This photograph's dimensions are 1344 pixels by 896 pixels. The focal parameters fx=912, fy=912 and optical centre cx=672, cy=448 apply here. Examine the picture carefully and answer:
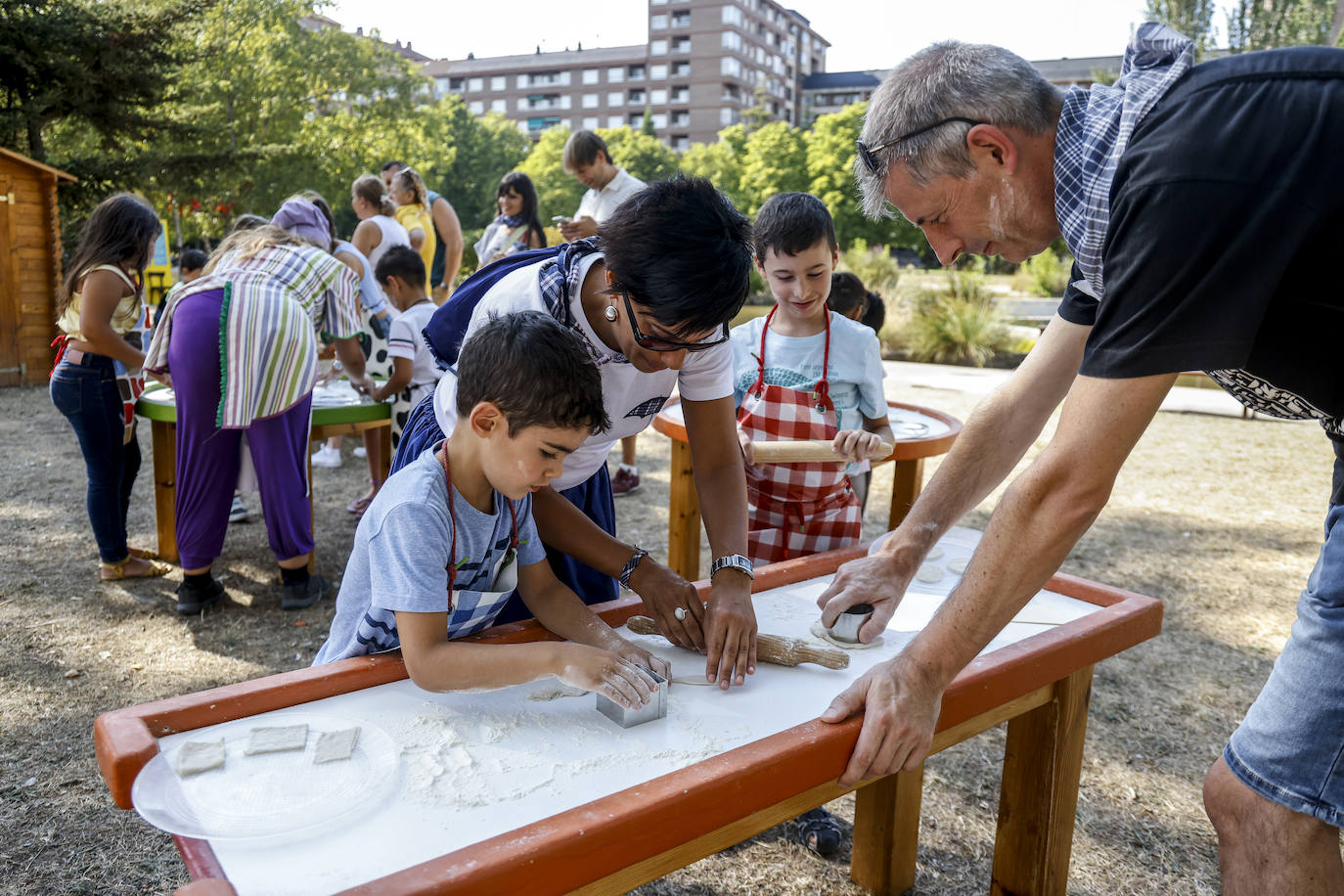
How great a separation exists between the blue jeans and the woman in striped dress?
363 mm

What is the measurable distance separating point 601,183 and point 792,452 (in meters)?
3.80

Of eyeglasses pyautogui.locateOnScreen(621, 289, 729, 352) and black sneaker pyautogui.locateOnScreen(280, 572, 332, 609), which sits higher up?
eyeglasses pyautogui.locateOnScreen(621, 289, 729, 352)

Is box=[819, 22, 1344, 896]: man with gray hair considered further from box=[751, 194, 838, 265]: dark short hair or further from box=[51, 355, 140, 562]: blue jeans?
box=[51, 355, 140, 562]: blue jeans

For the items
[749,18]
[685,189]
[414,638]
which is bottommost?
[414,638]

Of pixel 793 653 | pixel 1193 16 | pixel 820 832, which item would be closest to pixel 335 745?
pixel 793 653

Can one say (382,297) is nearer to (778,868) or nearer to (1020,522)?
(778,868)

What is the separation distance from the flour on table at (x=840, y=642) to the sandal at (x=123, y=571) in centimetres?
362

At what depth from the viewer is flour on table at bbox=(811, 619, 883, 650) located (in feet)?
5.58

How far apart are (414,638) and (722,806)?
53cm

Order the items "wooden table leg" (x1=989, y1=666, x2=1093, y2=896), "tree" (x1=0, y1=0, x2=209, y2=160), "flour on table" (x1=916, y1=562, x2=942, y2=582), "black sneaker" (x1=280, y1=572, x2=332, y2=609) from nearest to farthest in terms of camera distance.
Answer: "wooden table leg" (x1=989, y1=666, x2=1093, y2=896) < "flour on table" (x1=916, y1=562, x2=942, y2=582) < "black sneaker" (x1=280, y1=572, x2=332, y2=609) < "tree" (x1=0, y1=0, x2=209, y2=160)

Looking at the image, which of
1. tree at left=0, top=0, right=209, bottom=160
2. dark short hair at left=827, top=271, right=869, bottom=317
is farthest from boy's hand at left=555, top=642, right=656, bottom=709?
tree at left=0, top=0, right=209, bottom=160

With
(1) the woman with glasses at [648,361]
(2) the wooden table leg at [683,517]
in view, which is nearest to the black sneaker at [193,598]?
(2) the wooden table leg at [683,517]

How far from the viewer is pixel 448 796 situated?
3.82ft

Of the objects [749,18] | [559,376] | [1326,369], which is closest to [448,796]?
[559,376]
